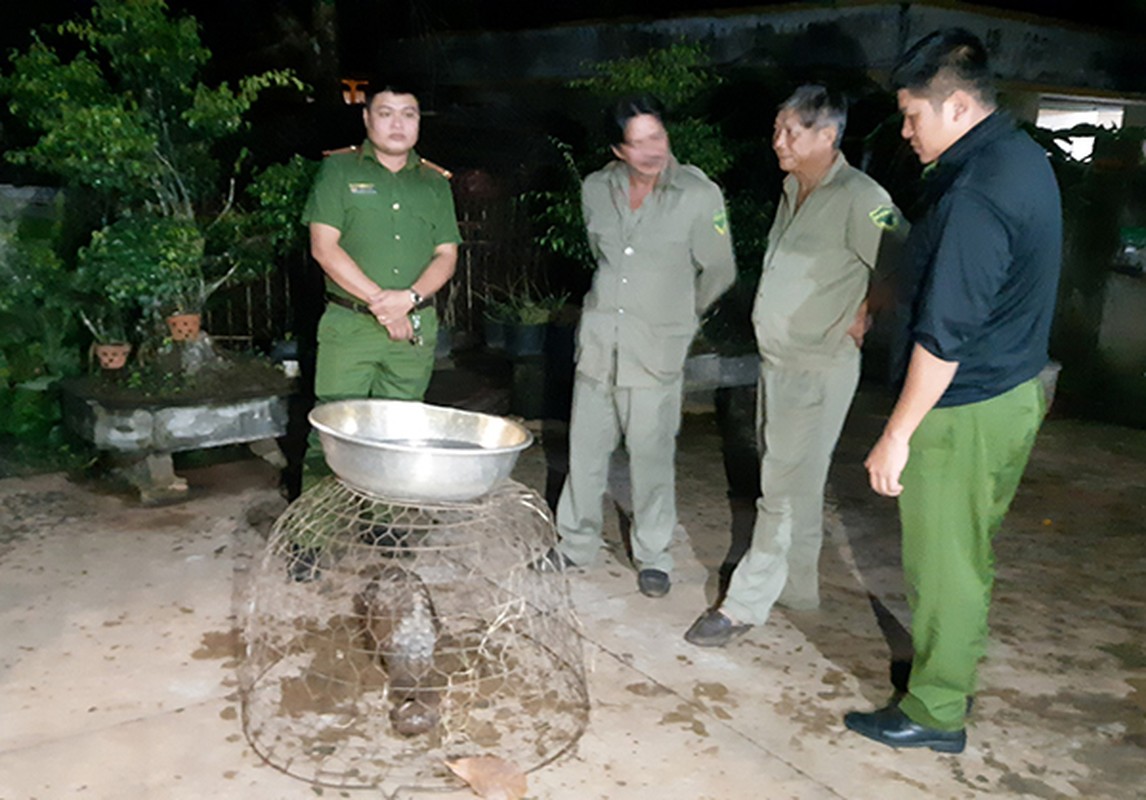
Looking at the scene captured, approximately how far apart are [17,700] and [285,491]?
2010mm

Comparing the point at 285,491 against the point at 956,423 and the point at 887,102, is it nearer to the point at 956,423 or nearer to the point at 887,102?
the point at 956,423

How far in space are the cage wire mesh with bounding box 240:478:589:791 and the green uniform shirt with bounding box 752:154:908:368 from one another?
105 cm

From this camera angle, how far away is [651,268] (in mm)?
3623

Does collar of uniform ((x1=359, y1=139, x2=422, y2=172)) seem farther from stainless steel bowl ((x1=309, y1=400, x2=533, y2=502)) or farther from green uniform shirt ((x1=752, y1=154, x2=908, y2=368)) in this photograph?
green uniform shirt ((x1=752, y1=154, x2=908, y2=368))

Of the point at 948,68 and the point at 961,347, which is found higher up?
the point at 948,68

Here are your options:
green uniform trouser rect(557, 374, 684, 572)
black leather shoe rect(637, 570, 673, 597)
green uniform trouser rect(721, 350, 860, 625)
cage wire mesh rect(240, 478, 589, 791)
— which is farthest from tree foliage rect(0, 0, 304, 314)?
green uniform trouser rect(721, 350, 860, 625)

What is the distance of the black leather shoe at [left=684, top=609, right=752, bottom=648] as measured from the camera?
3.37m

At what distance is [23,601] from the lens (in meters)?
3.58

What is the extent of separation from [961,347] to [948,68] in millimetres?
704

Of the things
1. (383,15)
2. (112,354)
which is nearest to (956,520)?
(112,354)

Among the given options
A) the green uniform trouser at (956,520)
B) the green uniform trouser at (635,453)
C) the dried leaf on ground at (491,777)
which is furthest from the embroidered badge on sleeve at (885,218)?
the dried leaf on ground at (491,777)

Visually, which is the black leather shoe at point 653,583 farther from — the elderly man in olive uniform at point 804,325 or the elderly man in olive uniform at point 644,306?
the elderly man in olive uniform at point 804,325

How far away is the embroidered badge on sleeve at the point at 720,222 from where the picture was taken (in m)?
3.61

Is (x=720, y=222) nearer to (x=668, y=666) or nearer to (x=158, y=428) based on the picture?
(x=668, y=666)
